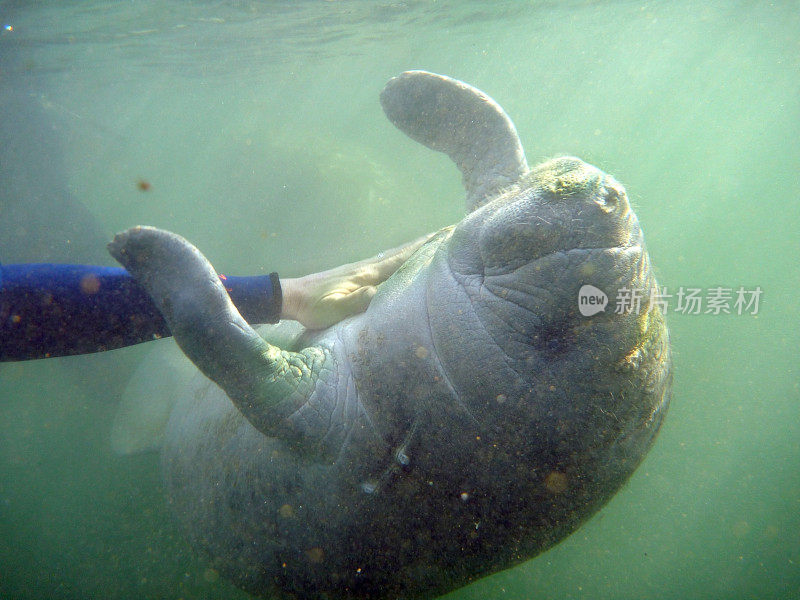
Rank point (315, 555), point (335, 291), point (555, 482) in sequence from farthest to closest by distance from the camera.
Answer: point (335, 291) < point (315, 555) < point (555, 482)

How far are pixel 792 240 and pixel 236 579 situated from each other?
72760mm

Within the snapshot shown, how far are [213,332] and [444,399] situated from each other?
1002 mm

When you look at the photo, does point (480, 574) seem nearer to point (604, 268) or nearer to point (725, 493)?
point (604, 268)

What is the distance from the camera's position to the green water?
5.84m

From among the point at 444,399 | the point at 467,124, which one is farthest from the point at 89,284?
the point at 467,124

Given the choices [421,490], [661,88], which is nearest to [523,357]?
[421,490]

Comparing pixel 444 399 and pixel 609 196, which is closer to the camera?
pixel 609 196

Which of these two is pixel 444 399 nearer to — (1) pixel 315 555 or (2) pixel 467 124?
(1) pixel 315 555

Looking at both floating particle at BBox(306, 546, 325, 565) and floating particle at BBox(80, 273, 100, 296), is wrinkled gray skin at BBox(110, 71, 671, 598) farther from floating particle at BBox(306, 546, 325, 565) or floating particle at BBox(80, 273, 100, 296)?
floating particle at BBox(80, 273, 100, 296)

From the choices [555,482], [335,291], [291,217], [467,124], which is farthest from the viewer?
[291,217]

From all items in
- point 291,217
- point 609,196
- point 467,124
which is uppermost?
point 609,196

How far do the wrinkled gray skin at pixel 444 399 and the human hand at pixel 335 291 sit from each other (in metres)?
0.13

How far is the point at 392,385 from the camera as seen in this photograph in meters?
1.78

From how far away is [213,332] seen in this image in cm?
157
